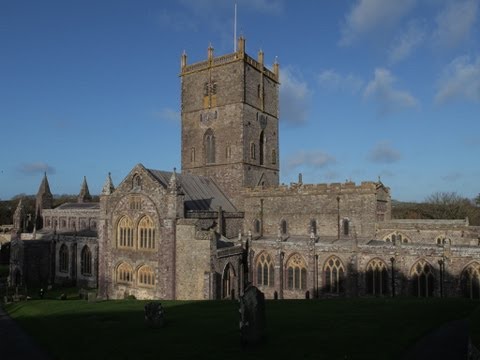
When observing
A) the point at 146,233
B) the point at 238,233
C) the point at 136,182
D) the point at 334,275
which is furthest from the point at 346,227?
the point at 136,182

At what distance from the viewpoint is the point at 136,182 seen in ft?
112

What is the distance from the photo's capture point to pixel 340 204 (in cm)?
3725

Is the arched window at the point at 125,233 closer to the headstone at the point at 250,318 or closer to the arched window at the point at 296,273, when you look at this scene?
the arched window at the point at 296,273

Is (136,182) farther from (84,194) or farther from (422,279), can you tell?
(84,194)

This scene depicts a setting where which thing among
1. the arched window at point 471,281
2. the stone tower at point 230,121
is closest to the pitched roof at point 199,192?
the stone tower at point 230,121

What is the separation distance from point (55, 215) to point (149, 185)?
36152 millimetres

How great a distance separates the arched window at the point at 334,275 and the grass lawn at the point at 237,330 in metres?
6.85

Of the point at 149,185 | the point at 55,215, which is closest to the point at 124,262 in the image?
the point at 149,185

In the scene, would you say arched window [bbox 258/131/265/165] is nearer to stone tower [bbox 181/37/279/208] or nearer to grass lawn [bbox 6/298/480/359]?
stone tower [bbox 181/37/279/208]

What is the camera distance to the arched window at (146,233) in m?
33.2

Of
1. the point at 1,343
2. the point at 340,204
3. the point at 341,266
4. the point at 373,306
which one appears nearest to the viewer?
the point at 1,343

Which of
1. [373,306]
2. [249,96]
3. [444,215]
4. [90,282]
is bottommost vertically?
[90,282]

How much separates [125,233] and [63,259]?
18.0 m

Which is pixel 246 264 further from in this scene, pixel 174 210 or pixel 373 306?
pixel 373 306
